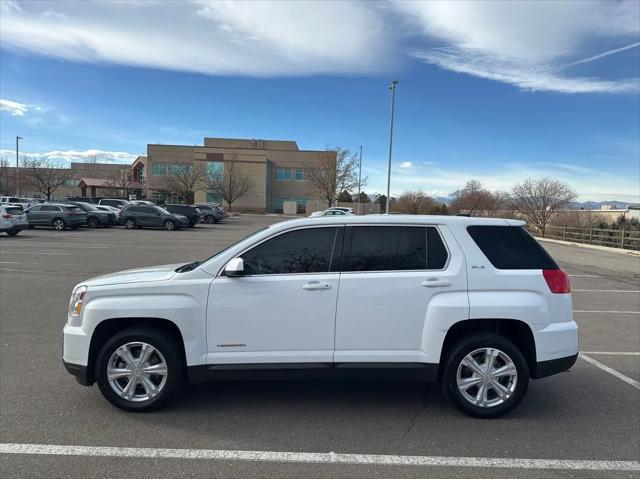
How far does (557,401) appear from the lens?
4.45 meters

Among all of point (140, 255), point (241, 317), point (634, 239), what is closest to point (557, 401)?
point (241, 317)

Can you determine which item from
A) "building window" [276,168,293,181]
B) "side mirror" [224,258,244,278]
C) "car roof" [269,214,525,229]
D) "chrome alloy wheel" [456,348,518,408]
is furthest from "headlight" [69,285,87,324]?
"building window" [276,168,293,181]

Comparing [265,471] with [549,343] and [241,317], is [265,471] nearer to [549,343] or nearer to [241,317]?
[241,317]

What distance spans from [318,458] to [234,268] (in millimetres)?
1598

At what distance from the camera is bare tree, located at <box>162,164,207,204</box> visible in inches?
2808

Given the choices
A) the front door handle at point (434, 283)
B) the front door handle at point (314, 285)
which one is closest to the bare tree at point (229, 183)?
the front door handle at point (314, 285)

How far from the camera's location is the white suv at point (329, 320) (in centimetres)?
392

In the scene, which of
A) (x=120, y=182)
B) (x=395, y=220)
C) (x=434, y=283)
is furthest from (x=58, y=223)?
(x=120, y=182)

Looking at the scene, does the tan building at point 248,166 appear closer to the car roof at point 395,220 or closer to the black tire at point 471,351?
the car roof at point 395,220

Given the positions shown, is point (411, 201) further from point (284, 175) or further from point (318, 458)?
point (318, 458)

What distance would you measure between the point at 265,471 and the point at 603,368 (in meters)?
4.29

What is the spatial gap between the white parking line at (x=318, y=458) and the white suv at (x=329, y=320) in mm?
620

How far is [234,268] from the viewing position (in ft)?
12.7

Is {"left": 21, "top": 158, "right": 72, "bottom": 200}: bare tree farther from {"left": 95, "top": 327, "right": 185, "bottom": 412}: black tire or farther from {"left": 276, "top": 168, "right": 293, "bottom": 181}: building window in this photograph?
{"left": 95, "top": 327, "right": 185, "bottom": 412}: black tire
